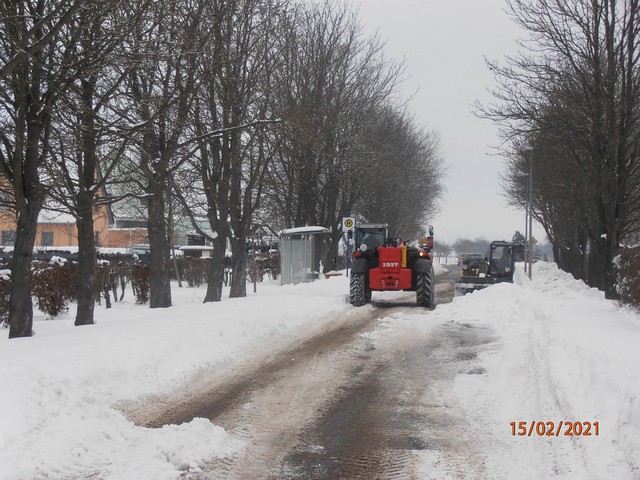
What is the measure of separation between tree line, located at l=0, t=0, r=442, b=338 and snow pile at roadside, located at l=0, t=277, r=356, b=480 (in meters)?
3.00

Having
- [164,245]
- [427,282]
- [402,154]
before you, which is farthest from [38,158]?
[402,154]

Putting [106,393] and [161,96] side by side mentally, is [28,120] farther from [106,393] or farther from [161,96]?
[106,393]

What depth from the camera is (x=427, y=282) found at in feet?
61.3

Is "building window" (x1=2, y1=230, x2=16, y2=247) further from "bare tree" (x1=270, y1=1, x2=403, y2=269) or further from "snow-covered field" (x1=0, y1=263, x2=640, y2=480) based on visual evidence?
"snow-covered field" (x1=0, y1=263, x2=640, y2=480)

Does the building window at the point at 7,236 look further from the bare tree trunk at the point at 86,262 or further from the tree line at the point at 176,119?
the bare tree trunk at the point at 86,262

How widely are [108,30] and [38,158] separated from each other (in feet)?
8.36

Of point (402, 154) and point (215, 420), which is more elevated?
point (402, 154)

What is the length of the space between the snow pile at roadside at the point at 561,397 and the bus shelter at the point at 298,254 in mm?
16188

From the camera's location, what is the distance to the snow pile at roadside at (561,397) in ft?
16.8

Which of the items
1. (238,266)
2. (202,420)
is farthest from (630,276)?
(238,266)

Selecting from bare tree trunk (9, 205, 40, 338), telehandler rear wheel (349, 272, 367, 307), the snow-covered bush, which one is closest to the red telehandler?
telehandler rear wheel (349, 272, 367, 307)

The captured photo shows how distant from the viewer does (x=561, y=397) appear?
6801mm

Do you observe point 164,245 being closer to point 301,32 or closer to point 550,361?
point 550,361

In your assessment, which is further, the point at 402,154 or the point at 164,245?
the point at 402,154
